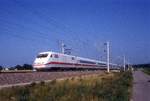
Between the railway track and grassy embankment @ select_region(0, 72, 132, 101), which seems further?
the railway track

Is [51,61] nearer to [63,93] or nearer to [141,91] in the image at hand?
[141,91]

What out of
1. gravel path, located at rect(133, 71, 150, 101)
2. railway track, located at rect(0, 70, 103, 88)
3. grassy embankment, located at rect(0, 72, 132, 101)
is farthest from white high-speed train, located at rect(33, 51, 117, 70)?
grassy embankment, located at rect(0, 72, 132, 101)

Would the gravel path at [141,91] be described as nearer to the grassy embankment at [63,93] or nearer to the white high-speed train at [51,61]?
the grassy embankment at [63,93]

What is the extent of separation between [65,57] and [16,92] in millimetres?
28700

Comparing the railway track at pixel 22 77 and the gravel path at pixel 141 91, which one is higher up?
the railway track at pixel 22 77

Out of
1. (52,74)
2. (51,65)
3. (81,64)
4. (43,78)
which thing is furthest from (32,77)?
(81,64)

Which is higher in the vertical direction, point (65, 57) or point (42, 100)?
point (65, 57)

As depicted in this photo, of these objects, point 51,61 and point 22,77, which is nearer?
point 22,77

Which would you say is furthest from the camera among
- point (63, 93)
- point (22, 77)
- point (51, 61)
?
point (51, 61)

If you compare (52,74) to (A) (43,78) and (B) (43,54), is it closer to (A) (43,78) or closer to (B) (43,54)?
(A) (43,78)

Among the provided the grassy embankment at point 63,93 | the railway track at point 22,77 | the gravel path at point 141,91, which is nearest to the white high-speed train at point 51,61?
the railway track at point 22,77

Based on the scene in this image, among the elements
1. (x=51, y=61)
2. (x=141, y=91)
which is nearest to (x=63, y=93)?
(x=141, y=91)

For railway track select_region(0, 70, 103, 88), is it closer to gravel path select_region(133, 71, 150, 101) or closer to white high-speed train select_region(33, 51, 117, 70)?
white high-speed train select_region(33, 51, 117, 70)

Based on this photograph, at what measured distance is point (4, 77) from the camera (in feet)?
85.2
